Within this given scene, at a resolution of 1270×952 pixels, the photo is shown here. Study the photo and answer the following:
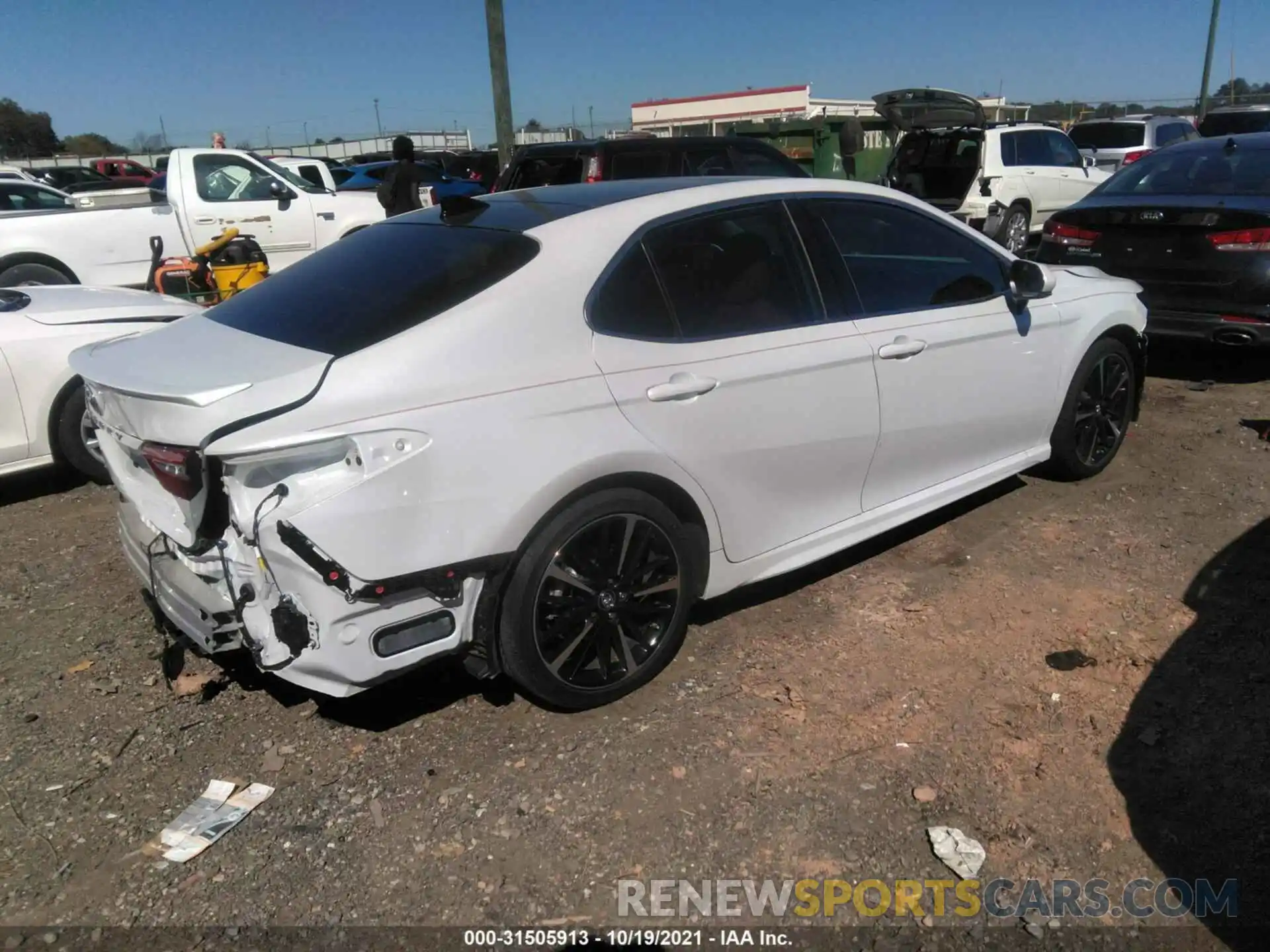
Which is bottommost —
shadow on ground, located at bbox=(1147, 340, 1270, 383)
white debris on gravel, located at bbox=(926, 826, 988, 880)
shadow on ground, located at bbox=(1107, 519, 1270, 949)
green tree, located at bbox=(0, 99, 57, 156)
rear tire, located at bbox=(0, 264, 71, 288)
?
white debris on gravel, located at bbox=(926, 826, 988, 880)

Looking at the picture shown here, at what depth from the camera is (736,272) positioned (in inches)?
137

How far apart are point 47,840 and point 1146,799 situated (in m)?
3.14

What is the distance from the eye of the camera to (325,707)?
10.9 feet

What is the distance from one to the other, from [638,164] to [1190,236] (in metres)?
4.48

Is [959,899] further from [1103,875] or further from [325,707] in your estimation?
[325,707]

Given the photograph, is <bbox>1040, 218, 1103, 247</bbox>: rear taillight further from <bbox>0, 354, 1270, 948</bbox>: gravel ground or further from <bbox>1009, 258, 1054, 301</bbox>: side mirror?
<bbox>0, 354, 1270, 948</bbox>: gravel ground

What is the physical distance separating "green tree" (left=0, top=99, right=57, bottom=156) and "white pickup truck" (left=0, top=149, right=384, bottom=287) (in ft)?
189

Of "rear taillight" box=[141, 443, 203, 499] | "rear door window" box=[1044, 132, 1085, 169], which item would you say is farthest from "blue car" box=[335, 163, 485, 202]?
"rear taillight" box=[141, 443, 203, 499]

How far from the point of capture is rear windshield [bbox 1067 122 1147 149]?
1752 cm

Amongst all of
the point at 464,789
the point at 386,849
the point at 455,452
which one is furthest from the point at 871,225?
the point at 386,849

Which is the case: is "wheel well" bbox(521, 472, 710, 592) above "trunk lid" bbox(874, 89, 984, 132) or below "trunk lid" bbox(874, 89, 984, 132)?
below

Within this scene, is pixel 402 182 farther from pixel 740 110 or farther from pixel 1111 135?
pixel 740 110

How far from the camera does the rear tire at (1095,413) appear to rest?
15.7 feet

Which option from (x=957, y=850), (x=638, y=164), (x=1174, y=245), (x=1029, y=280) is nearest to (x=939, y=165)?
(x=638, y=164)
